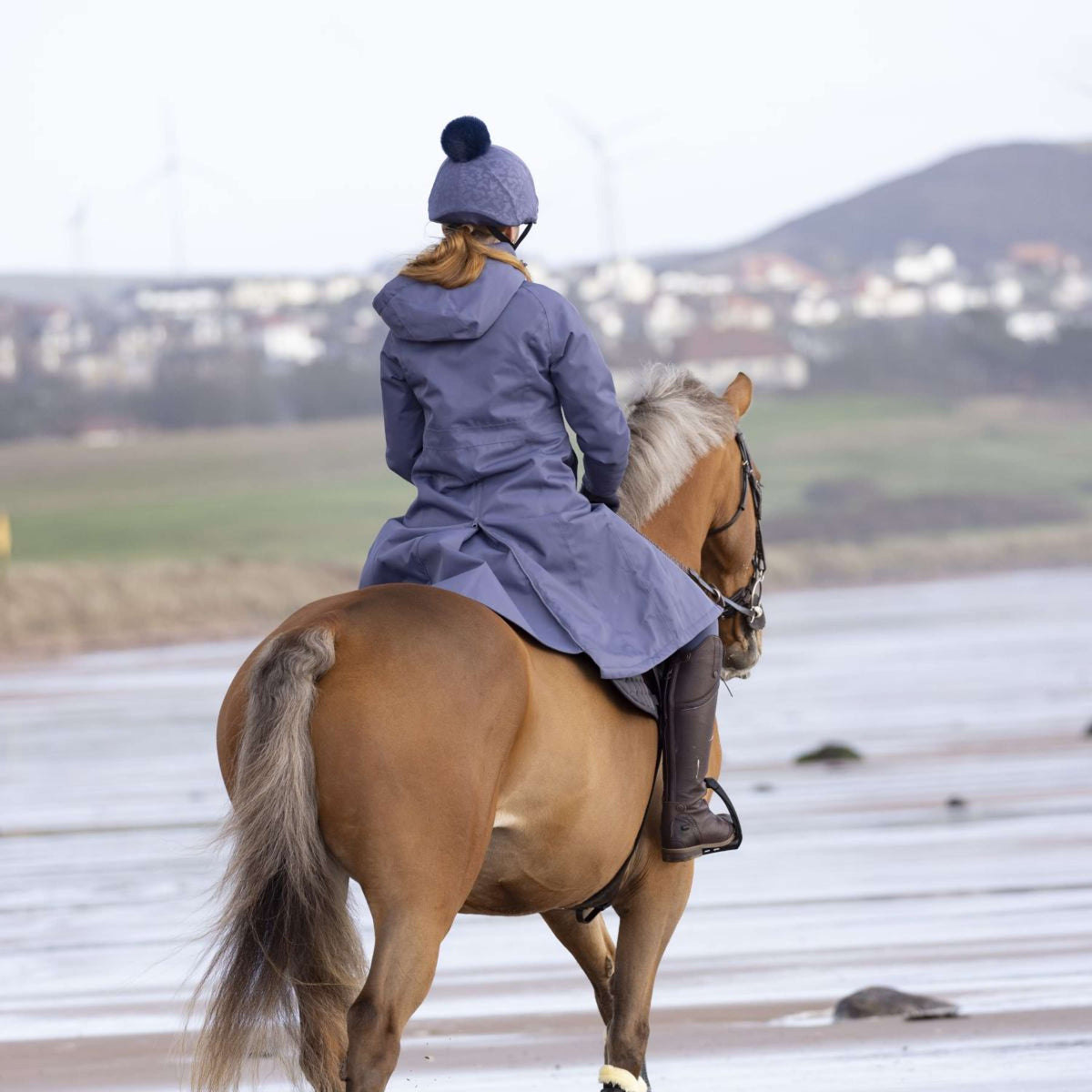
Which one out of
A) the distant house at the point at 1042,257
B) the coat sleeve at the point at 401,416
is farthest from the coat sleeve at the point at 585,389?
the distant house at the point at 1042,257

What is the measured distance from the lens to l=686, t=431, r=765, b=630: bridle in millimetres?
6473

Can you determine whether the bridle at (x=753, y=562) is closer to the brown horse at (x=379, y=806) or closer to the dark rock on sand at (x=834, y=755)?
the brown horse at (x=379, y=806)

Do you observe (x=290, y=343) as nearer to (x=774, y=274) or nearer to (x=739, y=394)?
(x=774, y=274)

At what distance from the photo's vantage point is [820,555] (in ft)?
237

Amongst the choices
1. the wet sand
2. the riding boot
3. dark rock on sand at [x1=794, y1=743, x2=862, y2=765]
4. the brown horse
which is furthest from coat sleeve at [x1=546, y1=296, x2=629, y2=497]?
dark rock on sand at [x1=794, y1=743, x2=862, y2=765]

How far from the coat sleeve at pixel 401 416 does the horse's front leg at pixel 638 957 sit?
126 centimetres

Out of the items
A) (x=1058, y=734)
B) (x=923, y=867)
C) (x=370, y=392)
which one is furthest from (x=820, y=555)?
(x=923, y=867)

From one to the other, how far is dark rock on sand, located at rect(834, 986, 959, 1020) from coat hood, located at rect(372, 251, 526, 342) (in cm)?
326

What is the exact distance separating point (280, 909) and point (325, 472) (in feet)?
288

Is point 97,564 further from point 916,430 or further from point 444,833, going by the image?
point 444,833

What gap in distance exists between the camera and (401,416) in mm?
5750

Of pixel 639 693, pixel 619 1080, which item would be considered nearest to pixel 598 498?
pixel 639 693

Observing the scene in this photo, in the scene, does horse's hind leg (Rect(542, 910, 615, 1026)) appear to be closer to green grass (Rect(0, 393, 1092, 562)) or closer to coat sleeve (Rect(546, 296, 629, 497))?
coat sleeve (Rect(546, 296, 629, 497))

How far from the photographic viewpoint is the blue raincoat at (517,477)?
17.7 feet
